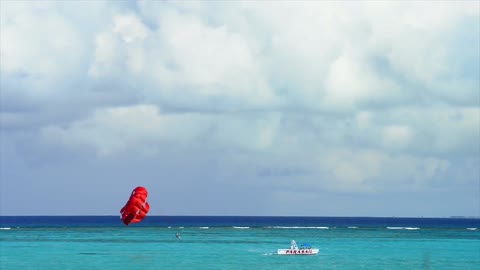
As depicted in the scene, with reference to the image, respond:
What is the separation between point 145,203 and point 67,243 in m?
57.2

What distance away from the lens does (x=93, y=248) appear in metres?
99.1

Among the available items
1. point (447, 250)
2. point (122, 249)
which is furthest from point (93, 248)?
point (447, 250)

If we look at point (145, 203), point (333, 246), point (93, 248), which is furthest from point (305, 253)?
point (145, 203)

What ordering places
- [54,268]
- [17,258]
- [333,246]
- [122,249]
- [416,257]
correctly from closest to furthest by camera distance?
[54,268]
[17,258]
[416,257]
[122,249]
[333,246]

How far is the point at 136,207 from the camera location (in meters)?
54.1

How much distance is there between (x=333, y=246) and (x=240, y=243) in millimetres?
13857

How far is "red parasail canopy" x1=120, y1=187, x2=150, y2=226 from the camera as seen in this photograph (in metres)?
53.7

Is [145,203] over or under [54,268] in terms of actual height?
over

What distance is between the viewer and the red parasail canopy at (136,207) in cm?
5366

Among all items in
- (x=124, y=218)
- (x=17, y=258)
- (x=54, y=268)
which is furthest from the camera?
(x=17, y=258)

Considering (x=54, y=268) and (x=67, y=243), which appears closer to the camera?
(x=54, y=268)

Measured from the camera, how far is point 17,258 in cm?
8288

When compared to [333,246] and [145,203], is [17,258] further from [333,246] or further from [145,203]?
[333,246]

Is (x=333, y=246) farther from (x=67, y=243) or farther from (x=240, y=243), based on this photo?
(x=67, y=243)
